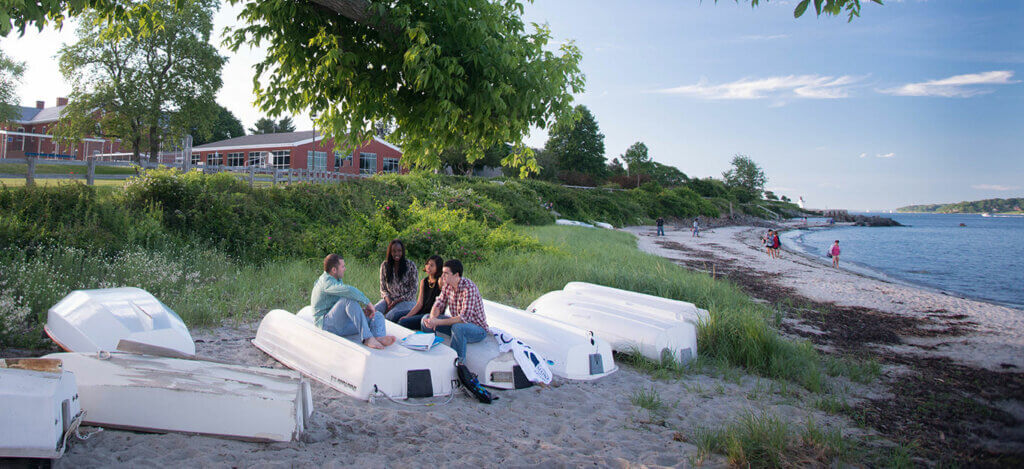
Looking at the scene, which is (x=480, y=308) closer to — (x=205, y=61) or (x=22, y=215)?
(x=22, y=215)

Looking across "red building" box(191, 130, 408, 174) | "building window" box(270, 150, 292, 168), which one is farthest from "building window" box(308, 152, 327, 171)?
"building window" box(270, 150, 292, 168)

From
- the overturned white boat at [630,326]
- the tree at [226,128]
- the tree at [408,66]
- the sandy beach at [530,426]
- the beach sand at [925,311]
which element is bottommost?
the beach sand at [925,311]

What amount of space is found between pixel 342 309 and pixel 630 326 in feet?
12.9

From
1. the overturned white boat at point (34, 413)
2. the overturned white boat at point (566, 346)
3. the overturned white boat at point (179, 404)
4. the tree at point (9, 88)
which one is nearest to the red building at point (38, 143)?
the tree at point (9, 88)

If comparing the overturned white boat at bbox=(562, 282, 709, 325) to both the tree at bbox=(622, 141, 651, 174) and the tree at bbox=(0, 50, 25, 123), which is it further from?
the tree at bbox=(622, 141, 651, 174)

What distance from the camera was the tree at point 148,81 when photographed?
3431 centimetres

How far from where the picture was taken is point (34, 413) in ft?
11.2

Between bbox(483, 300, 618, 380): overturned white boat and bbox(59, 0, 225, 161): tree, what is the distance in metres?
35.1

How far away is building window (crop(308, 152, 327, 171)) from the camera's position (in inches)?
1694

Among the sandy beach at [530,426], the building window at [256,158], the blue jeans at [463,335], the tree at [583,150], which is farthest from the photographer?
the tree at [583,150]

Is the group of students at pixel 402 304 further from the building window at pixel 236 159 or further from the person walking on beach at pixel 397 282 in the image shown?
the building window at pixel 236 159

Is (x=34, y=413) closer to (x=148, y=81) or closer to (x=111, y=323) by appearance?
(x=111, y=323)

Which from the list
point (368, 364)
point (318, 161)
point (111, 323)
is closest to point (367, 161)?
point (318, 161)

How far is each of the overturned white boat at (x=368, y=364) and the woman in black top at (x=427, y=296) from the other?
1.97 ft
